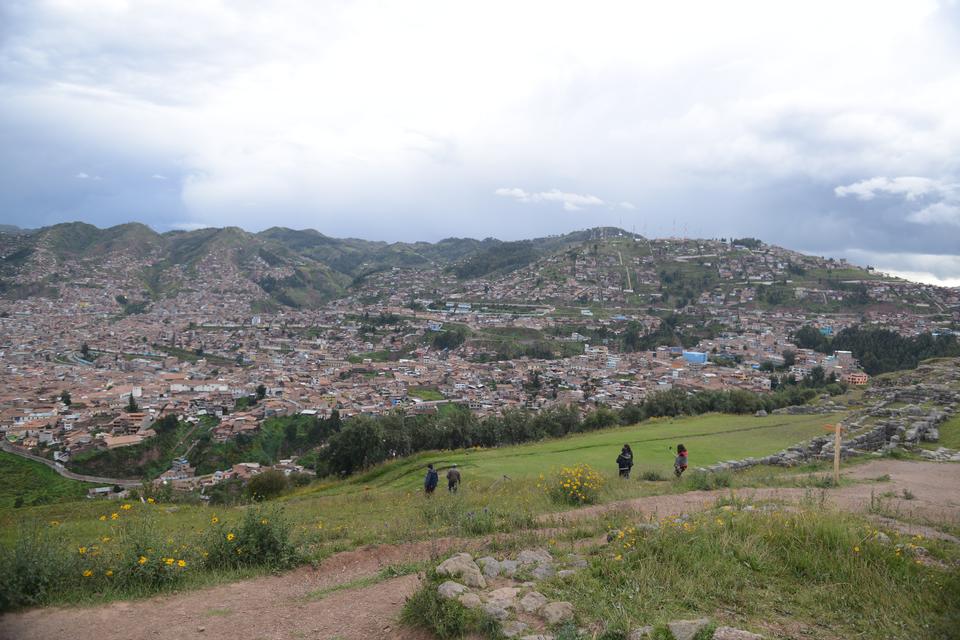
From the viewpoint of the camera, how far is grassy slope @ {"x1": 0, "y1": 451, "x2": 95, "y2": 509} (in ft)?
79.8

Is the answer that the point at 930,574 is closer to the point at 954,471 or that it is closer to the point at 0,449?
the point at 954,471

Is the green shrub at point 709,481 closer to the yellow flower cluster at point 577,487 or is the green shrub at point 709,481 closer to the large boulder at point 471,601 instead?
the yellow flower cluster at point 577,487

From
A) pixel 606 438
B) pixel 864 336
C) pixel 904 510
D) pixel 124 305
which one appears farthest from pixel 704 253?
pixel 124 305

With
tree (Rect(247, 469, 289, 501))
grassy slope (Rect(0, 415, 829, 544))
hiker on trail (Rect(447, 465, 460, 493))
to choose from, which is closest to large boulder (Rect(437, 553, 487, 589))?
grassy slope (Rect(0, 415, 829, 544))

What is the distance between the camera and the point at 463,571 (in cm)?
545

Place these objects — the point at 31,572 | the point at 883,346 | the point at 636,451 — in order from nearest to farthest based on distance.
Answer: the point at 31,572 < the point at 636,451 < the point at 883,346

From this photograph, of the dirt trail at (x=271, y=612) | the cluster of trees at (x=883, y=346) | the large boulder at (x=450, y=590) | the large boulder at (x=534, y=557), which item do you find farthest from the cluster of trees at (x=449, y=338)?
the large boulder at (x=450, y=590)

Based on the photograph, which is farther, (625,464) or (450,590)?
(625,464)

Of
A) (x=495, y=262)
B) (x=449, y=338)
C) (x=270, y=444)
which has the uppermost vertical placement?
(x=495, y=262)

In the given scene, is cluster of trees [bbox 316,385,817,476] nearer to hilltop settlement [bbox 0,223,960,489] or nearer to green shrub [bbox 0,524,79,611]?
hilltop settlement [bbox 0,223,960,489]

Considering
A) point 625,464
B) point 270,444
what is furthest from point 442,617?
point 270,444

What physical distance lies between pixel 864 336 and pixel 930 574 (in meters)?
67.9

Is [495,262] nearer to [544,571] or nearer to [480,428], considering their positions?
[480,428]

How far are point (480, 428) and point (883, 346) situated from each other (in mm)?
52530
